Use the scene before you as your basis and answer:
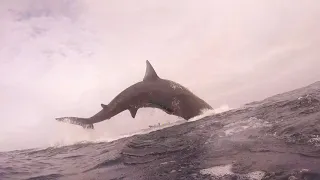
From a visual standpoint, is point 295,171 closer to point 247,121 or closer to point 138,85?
point 247,121

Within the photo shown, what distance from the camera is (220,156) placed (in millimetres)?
7621

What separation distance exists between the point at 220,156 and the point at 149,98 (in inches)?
275

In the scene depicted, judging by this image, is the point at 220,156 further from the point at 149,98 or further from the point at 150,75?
the point at 150,75

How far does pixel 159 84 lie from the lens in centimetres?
1435

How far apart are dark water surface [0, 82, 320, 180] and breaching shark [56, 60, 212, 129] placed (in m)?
2.18

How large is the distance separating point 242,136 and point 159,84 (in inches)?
231

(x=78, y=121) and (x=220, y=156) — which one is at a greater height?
(x=78, y=121)

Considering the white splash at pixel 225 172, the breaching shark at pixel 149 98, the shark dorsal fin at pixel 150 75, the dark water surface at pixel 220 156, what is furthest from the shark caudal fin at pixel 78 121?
the white splash at pixel 225 172

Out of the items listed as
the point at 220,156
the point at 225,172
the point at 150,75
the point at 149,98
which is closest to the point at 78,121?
the point at 149,98

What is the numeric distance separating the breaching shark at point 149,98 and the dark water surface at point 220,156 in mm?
2179

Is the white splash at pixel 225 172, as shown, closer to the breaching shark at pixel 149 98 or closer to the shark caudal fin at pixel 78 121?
the breaching shark at pixel 149 98

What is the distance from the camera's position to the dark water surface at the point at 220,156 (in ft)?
20.5

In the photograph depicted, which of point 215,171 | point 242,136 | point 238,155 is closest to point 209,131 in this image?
point 242,136

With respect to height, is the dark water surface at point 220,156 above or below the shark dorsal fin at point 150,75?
below
